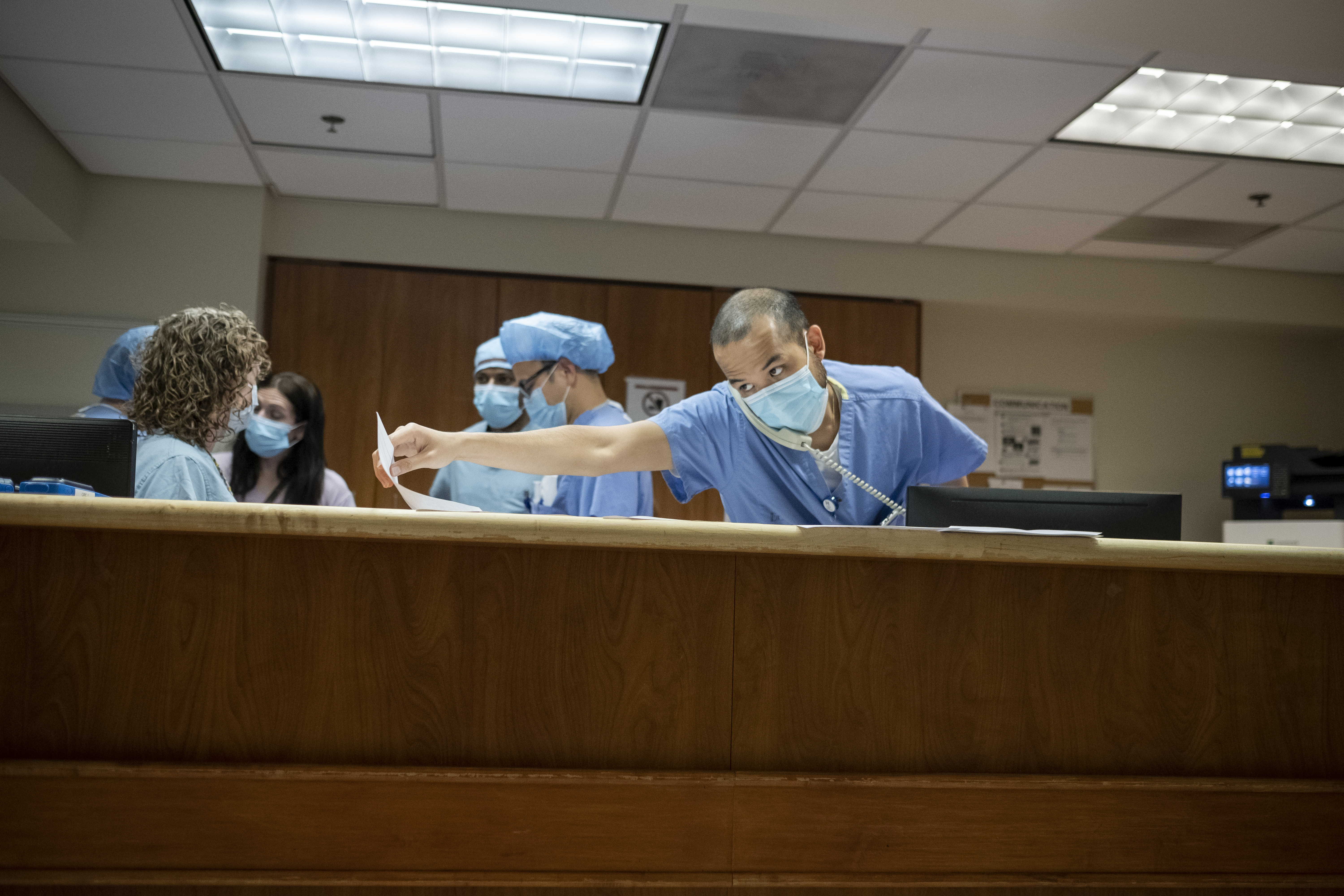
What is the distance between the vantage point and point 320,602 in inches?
52.4

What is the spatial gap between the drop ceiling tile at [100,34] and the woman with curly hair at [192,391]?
62.1 inches

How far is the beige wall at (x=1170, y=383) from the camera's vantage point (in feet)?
18.0

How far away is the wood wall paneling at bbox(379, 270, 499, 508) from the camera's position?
4.55 meters

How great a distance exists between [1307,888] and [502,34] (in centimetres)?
303

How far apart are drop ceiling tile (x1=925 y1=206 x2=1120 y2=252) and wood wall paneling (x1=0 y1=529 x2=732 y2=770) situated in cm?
358

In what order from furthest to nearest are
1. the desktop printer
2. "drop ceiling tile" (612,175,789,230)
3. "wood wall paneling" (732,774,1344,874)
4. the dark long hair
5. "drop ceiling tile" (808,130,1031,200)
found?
the desktop printer, "drop ceiling tile" (612,175,789,230), "drop ceiling tile" (808,130,1031,200), the dark long hair, "wood wall paneling" (732,774,1344,874)

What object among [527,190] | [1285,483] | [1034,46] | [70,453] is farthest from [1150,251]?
[70,453]

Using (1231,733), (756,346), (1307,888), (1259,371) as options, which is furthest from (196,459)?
(1259,371)

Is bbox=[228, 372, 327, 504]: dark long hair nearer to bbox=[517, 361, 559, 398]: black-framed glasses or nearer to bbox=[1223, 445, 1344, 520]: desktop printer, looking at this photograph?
bbox=[517, 361, 559, 398]: black-framed glasses

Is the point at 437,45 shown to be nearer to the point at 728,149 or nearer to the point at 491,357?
the point at 491,357

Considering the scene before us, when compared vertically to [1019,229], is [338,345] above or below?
below

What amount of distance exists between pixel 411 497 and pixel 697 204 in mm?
3288

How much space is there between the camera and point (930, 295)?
496cm

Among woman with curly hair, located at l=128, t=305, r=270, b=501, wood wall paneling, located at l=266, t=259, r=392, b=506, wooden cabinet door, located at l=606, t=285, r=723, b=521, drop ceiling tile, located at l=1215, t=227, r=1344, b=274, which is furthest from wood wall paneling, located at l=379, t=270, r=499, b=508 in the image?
drop ceiling tile, located at l=1215, t=227, r=1344, b=274
